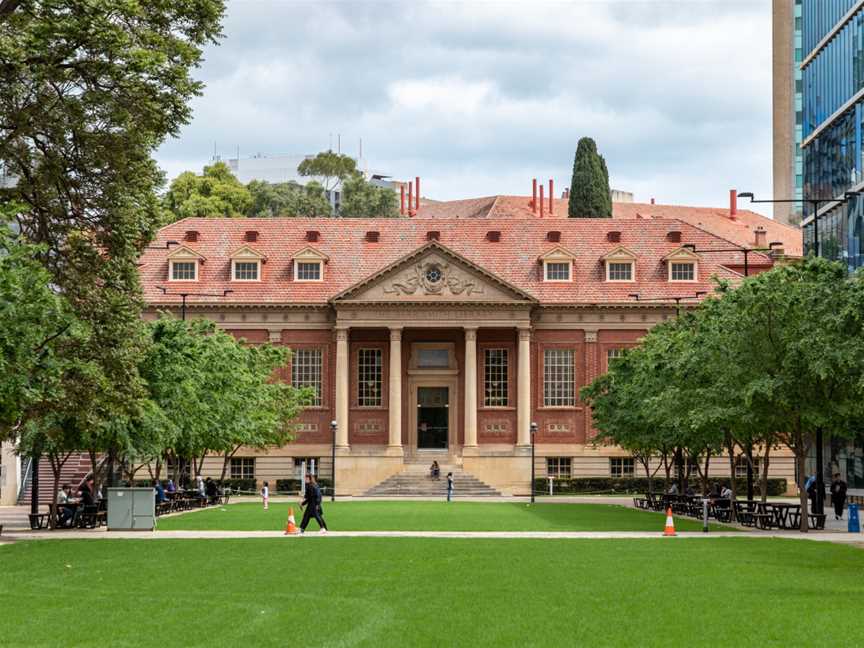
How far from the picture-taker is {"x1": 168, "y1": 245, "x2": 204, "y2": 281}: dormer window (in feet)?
271

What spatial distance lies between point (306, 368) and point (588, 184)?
37165 mm

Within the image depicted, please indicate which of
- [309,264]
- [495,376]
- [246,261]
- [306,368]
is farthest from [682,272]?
[246,261]

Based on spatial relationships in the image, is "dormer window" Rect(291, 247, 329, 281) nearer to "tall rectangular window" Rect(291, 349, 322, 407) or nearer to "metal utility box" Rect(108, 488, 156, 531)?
"tall rectangular window" Rect(291, 349, 322, 407)

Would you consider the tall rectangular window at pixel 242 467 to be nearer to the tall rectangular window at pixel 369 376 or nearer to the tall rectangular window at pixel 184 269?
the tall rectangular window at pixel 369 376

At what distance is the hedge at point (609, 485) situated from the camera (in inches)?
3103

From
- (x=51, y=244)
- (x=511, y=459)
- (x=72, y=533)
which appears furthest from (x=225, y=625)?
(x=511, y=459)

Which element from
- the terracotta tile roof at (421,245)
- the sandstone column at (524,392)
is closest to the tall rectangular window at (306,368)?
the terracotta tile roof at (421,245)

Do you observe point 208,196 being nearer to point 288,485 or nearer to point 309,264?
point 309,264

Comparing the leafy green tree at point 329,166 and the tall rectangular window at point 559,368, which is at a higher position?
the leafy green tree at point 329,166

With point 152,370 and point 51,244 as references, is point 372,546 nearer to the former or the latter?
point 51,244

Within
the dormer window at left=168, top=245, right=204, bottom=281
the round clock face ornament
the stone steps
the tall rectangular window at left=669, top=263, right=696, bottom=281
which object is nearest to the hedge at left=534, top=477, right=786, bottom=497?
the stone steps

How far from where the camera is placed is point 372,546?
33719 mm

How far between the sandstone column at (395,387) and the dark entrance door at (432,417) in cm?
328

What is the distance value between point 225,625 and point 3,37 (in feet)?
49.7
